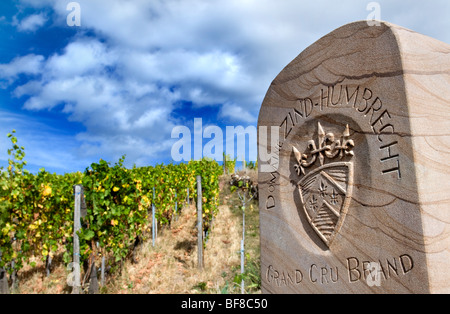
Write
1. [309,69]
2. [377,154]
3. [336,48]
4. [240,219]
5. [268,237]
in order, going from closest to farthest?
1. [377,154]
2. [336,48]
3. [309,69]
4. [268,237]
5. [240,219]

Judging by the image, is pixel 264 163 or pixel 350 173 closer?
pixel 350 173

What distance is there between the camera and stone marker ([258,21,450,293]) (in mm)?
1657

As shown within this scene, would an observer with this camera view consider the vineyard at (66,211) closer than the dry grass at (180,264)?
Yes

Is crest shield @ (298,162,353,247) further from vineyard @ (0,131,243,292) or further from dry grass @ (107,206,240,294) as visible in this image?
vineyard @ (0,131,243,292)

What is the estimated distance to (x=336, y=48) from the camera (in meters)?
2.11

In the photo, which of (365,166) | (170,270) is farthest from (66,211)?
(365,166)

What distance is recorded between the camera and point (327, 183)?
216cm

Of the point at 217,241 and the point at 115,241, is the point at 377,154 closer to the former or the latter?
the point at 115,241

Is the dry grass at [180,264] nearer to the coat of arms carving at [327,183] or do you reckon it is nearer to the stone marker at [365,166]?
the stone marker at [365,166]

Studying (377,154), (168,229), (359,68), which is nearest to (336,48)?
(359,68)

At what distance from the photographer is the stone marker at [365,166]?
5.44ft

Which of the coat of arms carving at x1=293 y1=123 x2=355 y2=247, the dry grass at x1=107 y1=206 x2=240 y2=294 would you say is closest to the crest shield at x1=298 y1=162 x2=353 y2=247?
the coat of arms carving at x1=293 y1=123 x2=355 y2=247

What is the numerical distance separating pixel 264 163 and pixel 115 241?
162 inches

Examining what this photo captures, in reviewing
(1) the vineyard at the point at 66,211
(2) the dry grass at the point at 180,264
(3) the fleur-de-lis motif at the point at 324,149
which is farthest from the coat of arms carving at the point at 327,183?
(1) the vineyard at the point at 66,211
